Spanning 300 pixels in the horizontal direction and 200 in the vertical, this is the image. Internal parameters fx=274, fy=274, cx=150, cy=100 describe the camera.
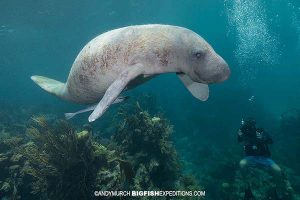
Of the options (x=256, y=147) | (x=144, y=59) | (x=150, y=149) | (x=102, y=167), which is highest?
(x=144, y=59)

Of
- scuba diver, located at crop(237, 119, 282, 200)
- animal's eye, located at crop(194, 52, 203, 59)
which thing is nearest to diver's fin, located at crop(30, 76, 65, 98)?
animal's eye, located at crop(194, 52, 203, 59)

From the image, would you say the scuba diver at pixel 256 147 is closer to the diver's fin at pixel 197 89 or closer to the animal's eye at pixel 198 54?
the diver's fin at pixel 197 89

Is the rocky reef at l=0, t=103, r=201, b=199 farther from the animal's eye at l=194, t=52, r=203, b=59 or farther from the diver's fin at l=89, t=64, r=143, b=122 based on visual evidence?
the animal's eye at l=194, t=52, r=203, b=59

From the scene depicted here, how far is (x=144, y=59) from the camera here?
4.07 metres

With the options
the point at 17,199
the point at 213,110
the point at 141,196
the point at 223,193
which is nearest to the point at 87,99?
the point at 141,196

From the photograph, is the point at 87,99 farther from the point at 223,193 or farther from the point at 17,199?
the point at 223,193

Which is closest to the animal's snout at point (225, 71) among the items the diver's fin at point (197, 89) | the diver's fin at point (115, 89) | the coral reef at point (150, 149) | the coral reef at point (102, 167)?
the diver's fin at point (197, 89)

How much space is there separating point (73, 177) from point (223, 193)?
22.1 feet

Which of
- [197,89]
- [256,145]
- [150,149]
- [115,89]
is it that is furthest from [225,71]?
[256,145]

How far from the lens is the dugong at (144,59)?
384 cm

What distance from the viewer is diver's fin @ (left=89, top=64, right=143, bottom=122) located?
3527mm

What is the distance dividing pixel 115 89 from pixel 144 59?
2.31ft

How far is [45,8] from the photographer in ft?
108

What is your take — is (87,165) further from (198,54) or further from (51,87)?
(198,54)
